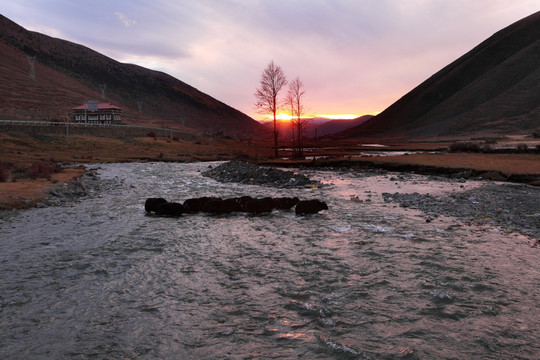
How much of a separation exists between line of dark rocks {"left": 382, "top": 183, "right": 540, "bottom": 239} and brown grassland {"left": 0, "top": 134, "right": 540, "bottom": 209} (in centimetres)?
705

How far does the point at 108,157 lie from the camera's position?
5644 centimetres

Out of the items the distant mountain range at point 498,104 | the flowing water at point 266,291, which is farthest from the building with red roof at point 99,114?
the distant mountain range at point 498,104

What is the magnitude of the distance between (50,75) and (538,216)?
9050 inches

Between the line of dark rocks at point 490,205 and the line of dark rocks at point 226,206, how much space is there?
4984 mm

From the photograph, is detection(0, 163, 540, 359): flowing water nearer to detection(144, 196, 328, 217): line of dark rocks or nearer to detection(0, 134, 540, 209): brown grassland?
detection(144, 196, 328, 217): line of dark rocks

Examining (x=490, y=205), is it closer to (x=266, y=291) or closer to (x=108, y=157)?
(x=266, y=291)

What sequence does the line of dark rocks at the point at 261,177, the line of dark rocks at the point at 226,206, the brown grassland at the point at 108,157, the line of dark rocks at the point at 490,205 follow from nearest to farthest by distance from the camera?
1. the line of dark rocks at the point at 490,205
2. the line of dark rocks at the point at 226,206
3. the brown grassland at the point at 108,157
4. the line of dark rocks at the point at 261,177

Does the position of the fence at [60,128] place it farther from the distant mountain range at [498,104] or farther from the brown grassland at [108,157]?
the distant mountain range at [498,104]

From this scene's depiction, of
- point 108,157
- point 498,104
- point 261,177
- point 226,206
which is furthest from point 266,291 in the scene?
point 498,104

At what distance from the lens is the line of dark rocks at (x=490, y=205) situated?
1345 centimetres

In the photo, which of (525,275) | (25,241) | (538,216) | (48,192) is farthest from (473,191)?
(48,192)

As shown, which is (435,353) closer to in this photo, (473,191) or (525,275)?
(525,275)

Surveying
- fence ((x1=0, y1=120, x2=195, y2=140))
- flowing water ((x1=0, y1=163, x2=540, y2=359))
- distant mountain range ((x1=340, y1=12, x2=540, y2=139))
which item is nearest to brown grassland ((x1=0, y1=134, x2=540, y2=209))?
fence ((x1=0, y1=120, x2=195, y2=140))

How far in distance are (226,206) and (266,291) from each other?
30.1ft
